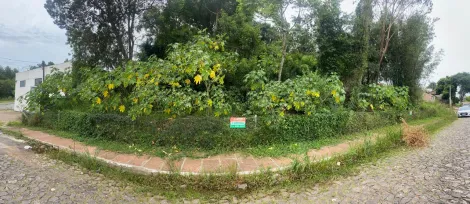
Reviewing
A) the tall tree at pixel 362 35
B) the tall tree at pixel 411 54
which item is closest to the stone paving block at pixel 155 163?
the tall tree at pixel 362 35

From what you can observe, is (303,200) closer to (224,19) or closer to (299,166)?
(299,166)

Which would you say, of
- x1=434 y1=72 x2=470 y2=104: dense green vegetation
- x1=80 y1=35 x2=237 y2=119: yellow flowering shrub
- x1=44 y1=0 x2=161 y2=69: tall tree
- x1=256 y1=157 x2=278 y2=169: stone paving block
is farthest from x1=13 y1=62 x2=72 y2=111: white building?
x1=434 y1=72 x2=470 y2=104: dense green vegetation

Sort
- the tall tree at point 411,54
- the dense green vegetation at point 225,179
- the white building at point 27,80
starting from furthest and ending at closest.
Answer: the white building at point 27,80 → the tall tree at point 411,54 → the dense green vegetation at point 225,179

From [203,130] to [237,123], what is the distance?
77 centimetres

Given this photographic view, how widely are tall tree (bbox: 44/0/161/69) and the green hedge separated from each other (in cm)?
573

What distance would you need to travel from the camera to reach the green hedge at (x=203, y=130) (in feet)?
16.1

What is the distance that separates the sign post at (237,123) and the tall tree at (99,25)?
8.81 meters

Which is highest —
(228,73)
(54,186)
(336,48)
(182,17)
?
(182,17)

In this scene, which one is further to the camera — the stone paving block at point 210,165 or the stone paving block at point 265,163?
the stone paving block at point 265,163

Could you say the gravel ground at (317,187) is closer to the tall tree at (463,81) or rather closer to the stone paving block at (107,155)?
the stone paving block at (107,155)

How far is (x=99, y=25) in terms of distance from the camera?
1120cm

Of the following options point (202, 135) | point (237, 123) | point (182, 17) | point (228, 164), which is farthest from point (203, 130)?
point (182, 17)

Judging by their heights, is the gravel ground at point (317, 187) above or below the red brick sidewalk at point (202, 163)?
below

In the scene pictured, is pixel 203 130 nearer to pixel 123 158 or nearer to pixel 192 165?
pixel 192 165
